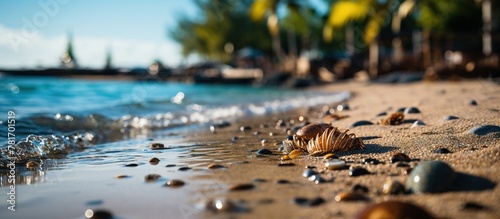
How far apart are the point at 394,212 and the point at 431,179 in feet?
1.82

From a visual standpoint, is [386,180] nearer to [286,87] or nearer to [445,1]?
[286,87]

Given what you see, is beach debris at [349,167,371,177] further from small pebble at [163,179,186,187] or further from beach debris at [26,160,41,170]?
beach debris at [26,160,41,170]

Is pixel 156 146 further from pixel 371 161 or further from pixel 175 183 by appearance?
pixel 371 161

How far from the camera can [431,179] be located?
211 centimetres

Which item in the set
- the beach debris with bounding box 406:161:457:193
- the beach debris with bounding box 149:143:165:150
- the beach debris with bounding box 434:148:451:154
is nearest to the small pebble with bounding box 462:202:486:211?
the beach debris with bounding box 406:161:457:193

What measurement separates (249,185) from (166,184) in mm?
556

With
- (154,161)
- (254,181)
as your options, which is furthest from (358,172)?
(154,161)

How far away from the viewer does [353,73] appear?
26.6 m

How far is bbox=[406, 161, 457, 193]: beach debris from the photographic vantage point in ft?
6.86

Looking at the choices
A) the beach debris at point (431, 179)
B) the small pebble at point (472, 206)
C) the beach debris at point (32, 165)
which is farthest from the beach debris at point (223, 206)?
the beach debris at point (32, 165)

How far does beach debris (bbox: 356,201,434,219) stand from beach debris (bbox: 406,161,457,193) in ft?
1.34

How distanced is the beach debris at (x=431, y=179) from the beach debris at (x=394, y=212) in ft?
1.34

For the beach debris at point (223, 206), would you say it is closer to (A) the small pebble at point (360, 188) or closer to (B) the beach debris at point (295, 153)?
(A) the small pebble at point (360, 188)

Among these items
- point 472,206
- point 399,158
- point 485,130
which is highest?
point 485,130
